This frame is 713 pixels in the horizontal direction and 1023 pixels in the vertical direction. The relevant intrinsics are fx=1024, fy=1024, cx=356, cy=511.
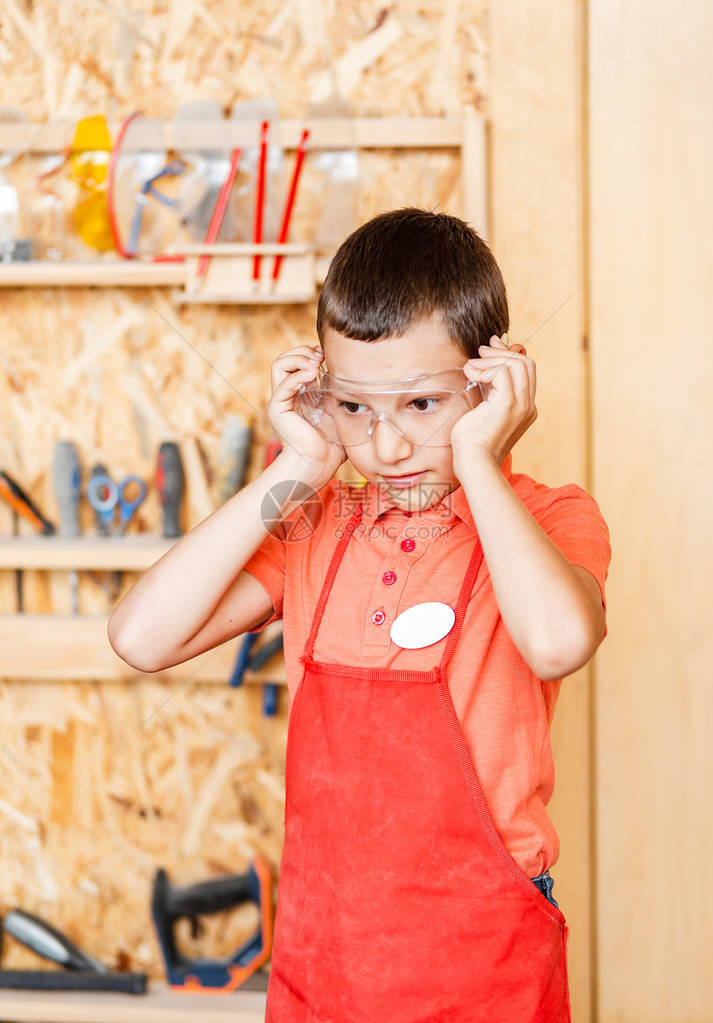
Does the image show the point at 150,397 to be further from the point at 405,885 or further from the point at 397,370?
the point at 405,885

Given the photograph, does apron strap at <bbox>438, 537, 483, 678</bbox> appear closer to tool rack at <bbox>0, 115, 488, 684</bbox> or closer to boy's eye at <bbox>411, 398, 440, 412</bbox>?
boy's eye at <bbox>411, 398, 440, 412</bbox>

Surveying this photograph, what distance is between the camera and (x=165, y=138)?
5.33 ft

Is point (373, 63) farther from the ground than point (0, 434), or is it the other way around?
point (373, 63)

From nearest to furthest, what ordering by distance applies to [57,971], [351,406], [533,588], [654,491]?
[533,588] < [351,406] < [654,491] < [57,971]

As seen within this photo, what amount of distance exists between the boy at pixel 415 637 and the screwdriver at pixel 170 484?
597mm

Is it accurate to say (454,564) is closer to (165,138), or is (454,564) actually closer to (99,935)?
(165,138)

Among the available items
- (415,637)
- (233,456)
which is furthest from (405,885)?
(233,456)

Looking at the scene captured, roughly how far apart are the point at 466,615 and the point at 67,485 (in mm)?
905

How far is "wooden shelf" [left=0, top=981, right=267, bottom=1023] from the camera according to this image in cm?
168

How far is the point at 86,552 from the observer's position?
1.66 metres

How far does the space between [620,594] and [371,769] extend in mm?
796

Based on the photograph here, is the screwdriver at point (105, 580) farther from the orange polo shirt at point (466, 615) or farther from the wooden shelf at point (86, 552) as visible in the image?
the orange polo shirt at point (466, 615)

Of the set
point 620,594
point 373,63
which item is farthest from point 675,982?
point 373,63

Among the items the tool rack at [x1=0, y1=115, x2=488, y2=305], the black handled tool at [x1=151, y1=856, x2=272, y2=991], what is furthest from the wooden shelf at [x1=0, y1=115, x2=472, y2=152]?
the black handled tool at [x1=151, y1=856, x2=272, y2=991]
